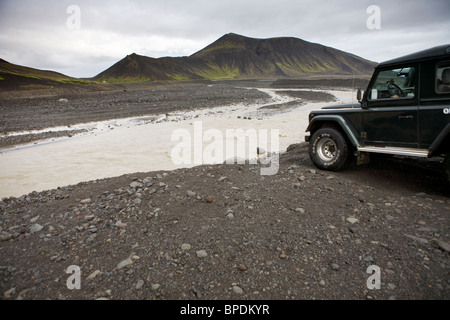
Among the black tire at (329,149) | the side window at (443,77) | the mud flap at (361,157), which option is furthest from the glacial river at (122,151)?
the side window at (443,77)

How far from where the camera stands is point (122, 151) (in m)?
11.8

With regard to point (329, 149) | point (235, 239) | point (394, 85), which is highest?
point (394, 85)

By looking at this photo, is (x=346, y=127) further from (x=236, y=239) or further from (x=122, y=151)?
(x=122, y=151)

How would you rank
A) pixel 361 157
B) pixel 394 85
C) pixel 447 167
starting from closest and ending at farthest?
pixel 447 167 → pixel 394 85 → pixel 361 157

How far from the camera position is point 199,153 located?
36.7 feet

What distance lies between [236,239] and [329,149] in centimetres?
405

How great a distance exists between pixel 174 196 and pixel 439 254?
15.2ft

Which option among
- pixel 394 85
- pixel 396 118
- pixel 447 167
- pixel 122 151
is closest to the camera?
pixel 447 167

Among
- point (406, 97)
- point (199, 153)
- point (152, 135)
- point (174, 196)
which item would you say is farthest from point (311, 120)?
point (152, 135)

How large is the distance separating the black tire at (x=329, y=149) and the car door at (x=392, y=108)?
555 millimetres

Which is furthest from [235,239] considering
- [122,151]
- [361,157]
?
[122,151]

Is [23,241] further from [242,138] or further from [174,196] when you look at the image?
[242,138]

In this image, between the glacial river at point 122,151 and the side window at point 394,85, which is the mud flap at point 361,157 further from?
the glacial river at point 122,151

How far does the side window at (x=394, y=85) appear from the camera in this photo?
17.6 ft
